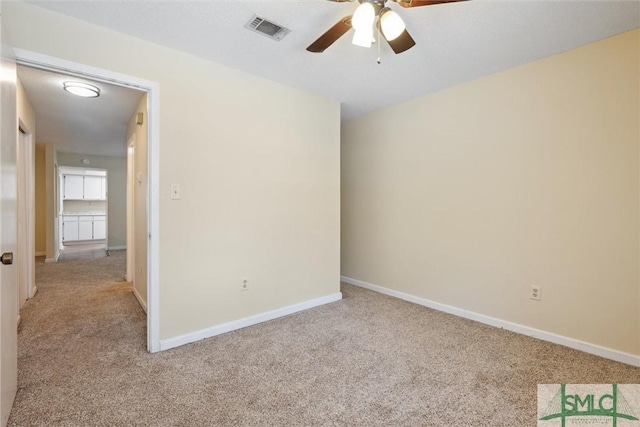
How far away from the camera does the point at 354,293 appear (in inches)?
149

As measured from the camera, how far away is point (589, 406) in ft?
5.45

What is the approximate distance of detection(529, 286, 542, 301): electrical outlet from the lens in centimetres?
251

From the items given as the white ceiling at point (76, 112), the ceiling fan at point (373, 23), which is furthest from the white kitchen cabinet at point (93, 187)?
the ceiling fan at point (373, 23)

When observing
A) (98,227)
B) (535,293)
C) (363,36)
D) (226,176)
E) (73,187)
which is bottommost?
(535,293)

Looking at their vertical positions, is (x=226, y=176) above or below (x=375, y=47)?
below

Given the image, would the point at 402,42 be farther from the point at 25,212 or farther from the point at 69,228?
the point at 69,228

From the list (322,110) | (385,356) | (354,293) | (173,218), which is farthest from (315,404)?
(322,110)

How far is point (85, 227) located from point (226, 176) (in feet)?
28.4

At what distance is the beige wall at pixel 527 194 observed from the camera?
7.00 feet

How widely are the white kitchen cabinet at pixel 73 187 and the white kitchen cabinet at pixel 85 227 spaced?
25.5 inches

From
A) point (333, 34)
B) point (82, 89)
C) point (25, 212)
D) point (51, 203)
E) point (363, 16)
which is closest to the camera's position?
point (363, 16)

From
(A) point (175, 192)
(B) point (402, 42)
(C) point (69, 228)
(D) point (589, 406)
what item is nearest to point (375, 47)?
(B) point (402, 42)

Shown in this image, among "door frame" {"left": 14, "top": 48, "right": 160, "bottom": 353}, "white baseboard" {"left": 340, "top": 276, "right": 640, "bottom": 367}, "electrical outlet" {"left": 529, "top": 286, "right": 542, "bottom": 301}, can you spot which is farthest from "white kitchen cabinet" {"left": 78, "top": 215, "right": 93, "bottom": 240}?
"electrical outlet" {"left": 529, "top": 286, "right": 542, "bottom": 301}

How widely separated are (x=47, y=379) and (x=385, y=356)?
2.24 metres
